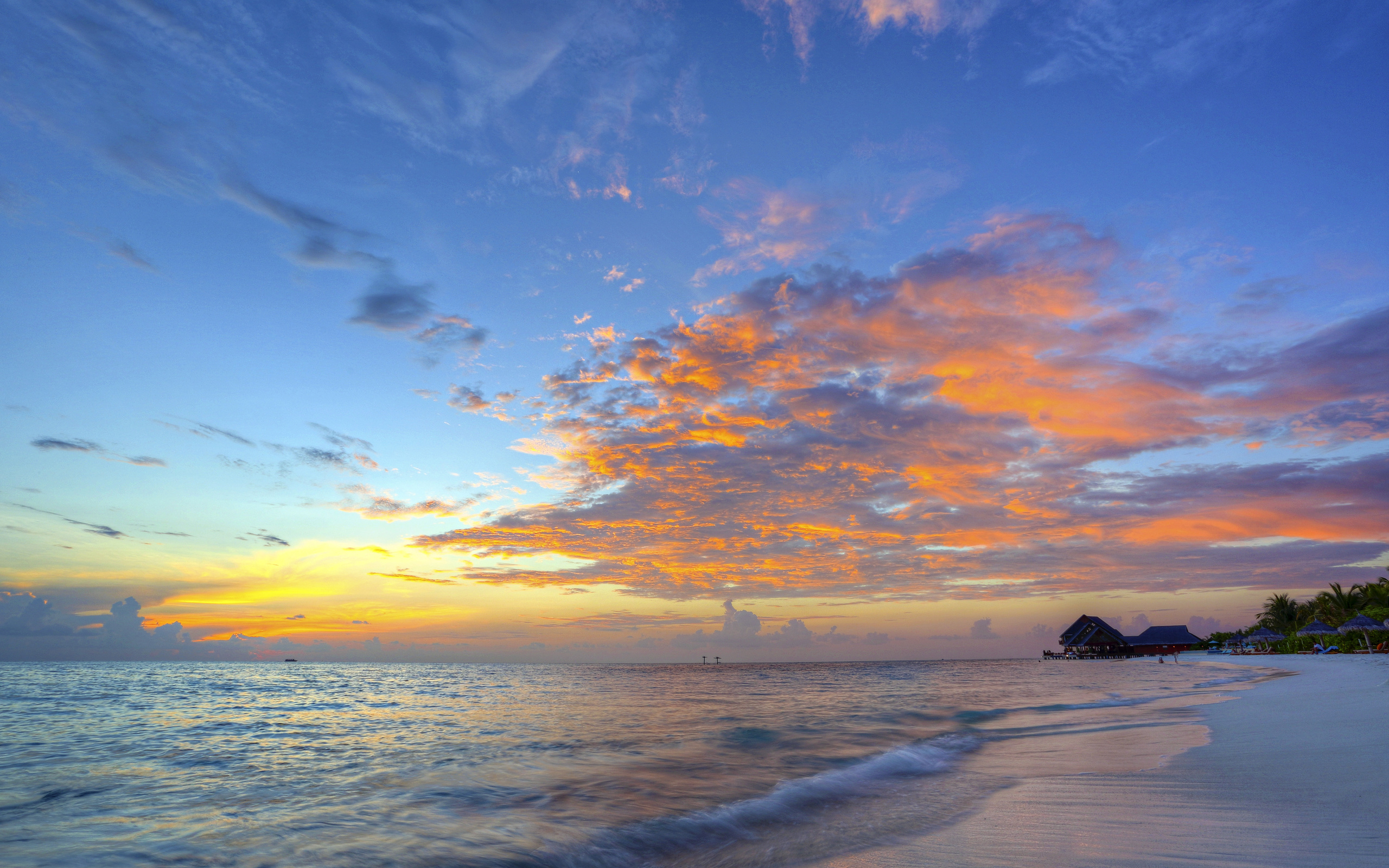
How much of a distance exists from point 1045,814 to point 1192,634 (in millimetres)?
172232

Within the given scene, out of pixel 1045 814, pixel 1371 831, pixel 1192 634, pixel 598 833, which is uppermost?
pixel 1371 831

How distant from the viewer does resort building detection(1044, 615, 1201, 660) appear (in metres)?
136

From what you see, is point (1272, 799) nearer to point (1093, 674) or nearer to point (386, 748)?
point (386, 748)

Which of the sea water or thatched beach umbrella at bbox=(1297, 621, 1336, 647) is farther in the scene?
thatched beach umbrella at bbox=(1297, 621, 1336, 647)

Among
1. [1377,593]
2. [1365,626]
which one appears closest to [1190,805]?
[1365,626]

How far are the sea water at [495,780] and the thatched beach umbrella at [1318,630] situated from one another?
286 feet

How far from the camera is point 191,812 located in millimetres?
11555

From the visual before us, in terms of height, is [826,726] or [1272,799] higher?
[1272,799]

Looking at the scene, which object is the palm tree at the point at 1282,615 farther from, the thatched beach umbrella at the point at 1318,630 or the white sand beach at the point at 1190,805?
the white sand beach at the point at 1190,805

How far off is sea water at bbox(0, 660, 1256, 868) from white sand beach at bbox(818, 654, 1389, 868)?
1140mm

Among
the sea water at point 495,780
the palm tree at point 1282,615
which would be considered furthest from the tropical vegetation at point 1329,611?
the sea water at point 495,780

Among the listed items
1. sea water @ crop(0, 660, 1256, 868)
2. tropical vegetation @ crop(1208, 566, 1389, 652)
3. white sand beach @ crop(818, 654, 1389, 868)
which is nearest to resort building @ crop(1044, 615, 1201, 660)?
tropical vegetation @ crop(1208, 566, 1389, 652)

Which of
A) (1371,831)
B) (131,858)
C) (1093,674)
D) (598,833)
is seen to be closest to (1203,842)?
(1371,831)

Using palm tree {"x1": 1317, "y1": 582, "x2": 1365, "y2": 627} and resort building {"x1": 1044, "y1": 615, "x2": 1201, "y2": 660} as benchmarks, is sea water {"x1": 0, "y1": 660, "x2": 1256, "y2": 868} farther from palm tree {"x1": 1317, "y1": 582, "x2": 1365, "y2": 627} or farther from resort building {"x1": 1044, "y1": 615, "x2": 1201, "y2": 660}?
resort building {"x1": 1044, "y1": 615, "x2": 1201, "y2": 660}
